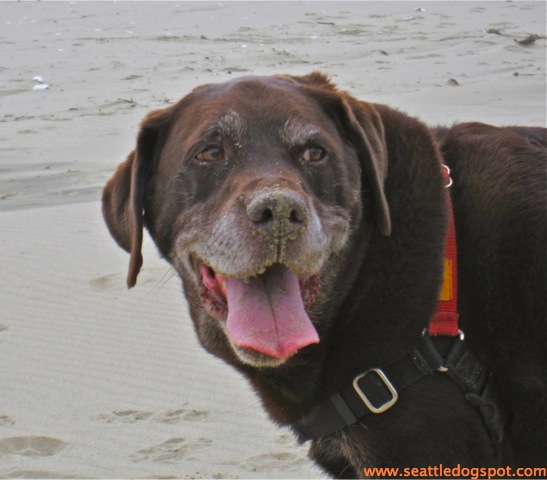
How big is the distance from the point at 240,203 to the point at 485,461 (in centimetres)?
115

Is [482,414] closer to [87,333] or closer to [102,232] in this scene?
[87,333]

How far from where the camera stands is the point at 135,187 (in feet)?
11.4

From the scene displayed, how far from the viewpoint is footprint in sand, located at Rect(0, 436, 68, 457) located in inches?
173

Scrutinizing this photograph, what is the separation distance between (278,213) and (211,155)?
0.45 meters

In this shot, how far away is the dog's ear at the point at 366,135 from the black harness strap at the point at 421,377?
1.38 ft

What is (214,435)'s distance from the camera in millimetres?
4539

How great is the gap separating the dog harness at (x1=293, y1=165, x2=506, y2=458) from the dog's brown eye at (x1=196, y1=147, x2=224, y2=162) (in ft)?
2.64

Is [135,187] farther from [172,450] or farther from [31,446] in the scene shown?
[31,446]

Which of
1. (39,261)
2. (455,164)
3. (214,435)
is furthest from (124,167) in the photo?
(39,261)

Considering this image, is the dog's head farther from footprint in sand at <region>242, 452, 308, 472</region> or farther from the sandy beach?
the sandy beach

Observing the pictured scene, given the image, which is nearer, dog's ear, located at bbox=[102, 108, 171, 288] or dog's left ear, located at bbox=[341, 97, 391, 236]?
dog's left ear, located at bbox=[341, 97, 391, 236]

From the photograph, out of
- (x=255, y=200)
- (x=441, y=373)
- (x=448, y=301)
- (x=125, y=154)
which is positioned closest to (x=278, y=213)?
(x=255, y=200)

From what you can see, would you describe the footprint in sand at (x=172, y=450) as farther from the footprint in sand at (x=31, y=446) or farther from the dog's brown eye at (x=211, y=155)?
the dog's brown eye at (x=211, y=155)

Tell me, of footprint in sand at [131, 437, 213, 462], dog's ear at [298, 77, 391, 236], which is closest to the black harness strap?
dog's ear at [298, 77, 391, 236]
